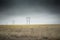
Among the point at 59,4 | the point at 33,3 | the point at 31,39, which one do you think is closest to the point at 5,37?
the point at 31,39

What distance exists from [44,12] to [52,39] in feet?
2.34

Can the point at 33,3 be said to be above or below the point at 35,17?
above

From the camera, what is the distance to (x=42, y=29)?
73.5 inches

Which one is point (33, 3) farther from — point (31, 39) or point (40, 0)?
point (31, 39)

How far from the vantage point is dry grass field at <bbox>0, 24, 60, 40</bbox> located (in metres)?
1.83

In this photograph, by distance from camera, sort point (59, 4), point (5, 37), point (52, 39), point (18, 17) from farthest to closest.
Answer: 1. point (18, 17)
2. point (59, 4)
3. point (5, 37)
4. point (52, 39)

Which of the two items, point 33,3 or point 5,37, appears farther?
point 33,3

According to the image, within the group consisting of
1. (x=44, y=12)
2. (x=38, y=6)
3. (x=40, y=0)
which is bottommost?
(x=44, y=12)

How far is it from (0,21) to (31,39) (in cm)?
103

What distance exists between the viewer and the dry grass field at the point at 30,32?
1828 mm

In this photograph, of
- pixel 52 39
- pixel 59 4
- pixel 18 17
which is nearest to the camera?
pixel 52 39

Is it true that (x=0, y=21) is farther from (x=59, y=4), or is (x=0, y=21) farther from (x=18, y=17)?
(x=59, y=4)

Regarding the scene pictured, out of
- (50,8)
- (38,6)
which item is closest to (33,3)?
(38,6)

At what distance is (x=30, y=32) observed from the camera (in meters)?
1.90
